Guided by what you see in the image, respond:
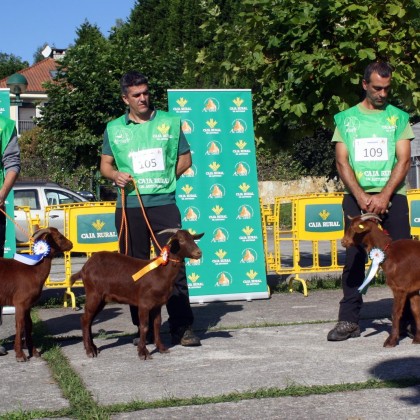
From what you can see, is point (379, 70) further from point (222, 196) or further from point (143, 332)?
point (222, 196)

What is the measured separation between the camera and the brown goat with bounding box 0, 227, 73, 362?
260 inches

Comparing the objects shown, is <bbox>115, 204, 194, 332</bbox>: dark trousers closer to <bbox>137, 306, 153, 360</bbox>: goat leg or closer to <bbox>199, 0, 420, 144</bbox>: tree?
<bbox>137, 306, 153, 360</bbox>: goat leg

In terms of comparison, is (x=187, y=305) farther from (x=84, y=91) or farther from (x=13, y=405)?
(x=84, y=91)

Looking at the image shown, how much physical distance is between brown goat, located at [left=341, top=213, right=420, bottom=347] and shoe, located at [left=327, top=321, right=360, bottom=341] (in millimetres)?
411

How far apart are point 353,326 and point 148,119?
2.33 metres

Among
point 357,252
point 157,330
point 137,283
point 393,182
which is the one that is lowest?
point 157,330

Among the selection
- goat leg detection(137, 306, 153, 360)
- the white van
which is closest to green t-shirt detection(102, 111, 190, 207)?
goat leg detection(137, 306, 153, 360)

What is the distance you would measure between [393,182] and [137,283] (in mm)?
2139

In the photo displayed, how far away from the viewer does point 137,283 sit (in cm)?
Answer: 658

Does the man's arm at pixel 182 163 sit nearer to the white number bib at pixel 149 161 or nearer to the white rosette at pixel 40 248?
the white number bib at pixel 149 161

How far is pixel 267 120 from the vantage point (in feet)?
36.5

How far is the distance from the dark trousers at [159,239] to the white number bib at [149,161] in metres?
0.32

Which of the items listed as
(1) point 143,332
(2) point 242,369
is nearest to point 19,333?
(1) point 143,332

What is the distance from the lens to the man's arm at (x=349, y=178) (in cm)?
694
